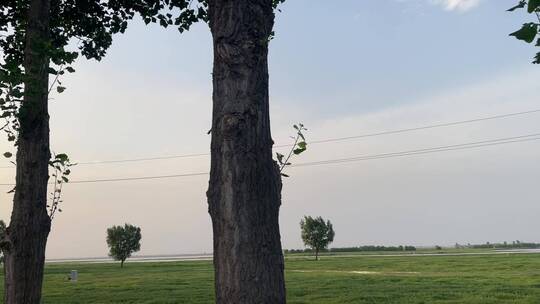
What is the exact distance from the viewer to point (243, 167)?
2918 mm

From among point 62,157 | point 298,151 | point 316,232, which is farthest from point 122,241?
point 298,151

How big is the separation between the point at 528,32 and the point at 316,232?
161 ft

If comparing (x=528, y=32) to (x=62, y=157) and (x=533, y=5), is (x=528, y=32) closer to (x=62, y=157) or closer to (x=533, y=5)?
(x=533, y=5)

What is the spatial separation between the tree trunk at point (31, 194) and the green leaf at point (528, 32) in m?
5.59

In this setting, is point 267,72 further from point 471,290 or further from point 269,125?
point 471,290

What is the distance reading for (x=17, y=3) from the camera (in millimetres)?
9062

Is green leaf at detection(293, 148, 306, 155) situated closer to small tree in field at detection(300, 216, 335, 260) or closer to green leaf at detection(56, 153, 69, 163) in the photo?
green leaf at detection(56, 153, 69, 163)

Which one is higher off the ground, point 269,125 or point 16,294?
point 269,125

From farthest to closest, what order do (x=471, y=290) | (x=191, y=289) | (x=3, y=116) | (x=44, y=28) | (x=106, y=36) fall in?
(x=191, y=289), (x=471, y=290), (x=106, y=36), (x=44, y=28), (x=3, y=116)

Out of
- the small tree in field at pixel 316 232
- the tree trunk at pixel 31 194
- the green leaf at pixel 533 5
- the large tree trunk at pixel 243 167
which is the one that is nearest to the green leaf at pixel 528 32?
the green leaf at pixel 533 5

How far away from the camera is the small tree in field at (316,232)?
50.4m

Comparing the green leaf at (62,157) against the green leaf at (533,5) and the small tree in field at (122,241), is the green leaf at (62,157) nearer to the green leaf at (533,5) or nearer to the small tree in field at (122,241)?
the green leaf at (533,5)

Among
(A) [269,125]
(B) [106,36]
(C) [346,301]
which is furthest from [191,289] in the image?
(A) [269,125]

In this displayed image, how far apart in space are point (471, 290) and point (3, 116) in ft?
55.4
